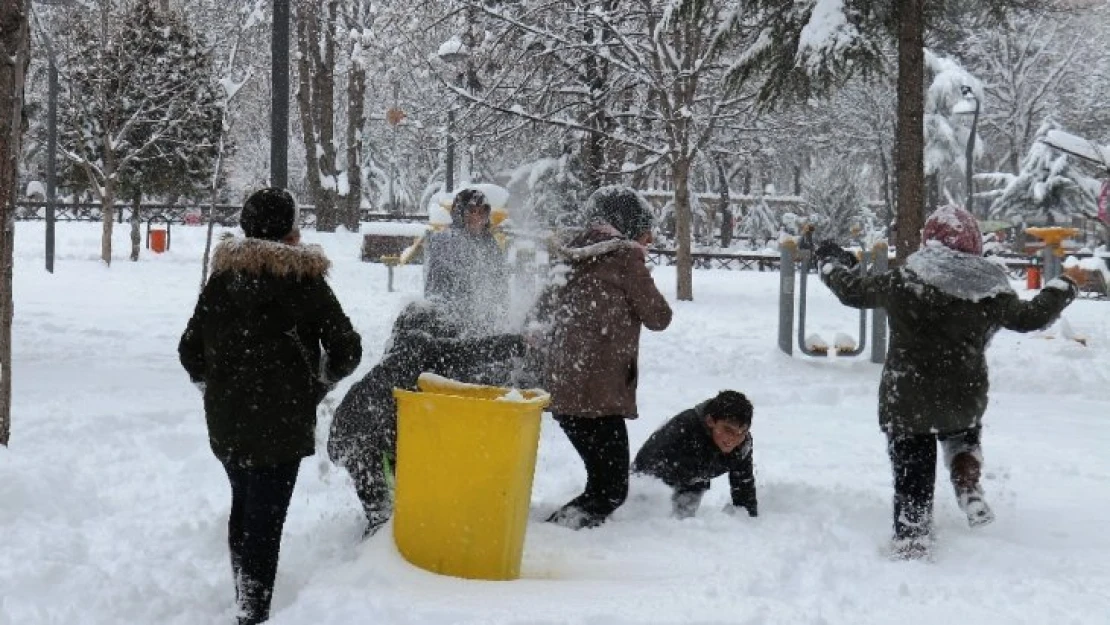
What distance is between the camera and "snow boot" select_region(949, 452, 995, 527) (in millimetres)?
4848

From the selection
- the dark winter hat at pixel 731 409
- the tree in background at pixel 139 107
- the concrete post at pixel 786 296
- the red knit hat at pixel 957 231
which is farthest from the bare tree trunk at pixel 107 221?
the red knit hat at pixel 957 231

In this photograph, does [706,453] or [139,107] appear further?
[139,107]

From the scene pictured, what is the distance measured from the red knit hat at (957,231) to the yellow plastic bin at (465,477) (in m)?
1.81

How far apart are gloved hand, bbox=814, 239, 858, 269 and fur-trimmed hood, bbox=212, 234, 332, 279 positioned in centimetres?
223

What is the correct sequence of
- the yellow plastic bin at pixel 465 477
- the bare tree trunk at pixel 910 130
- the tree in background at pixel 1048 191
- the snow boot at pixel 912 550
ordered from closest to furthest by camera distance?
the yellow plastic bin at pixel 465 477 → the snow boot at pixel 912 550 → the bare tree trunk at pixel 910 130 → the tree in background at pixel 1048 191

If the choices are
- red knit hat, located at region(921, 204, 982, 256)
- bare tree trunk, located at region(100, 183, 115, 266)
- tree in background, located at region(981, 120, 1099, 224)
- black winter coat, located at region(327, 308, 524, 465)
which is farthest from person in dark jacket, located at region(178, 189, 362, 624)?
tree in background, located at region(981, 120, 1099, 224)

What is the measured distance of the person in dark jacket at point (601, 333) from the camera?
192 inches

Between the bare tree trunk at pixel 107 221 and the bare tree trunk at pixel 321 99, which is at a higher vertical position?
the bare tree trunk at pixel 321 99

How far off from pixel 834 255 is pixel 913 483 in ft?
3.25

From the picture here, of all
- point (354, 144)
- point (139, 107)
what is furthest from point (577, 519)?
point (354, 144)

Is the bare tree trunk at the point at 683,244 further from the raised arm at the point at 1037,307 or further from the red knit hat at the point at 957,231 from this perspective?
the raised arm at the point at 1037,307

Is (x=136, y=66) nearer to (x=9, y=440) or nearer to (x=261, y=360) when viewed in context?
(x=9, y=440)

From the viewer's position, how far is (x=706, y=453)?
519 cm

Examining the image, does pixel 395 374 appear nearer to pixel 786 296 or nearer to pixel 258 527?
pixel 258 527
